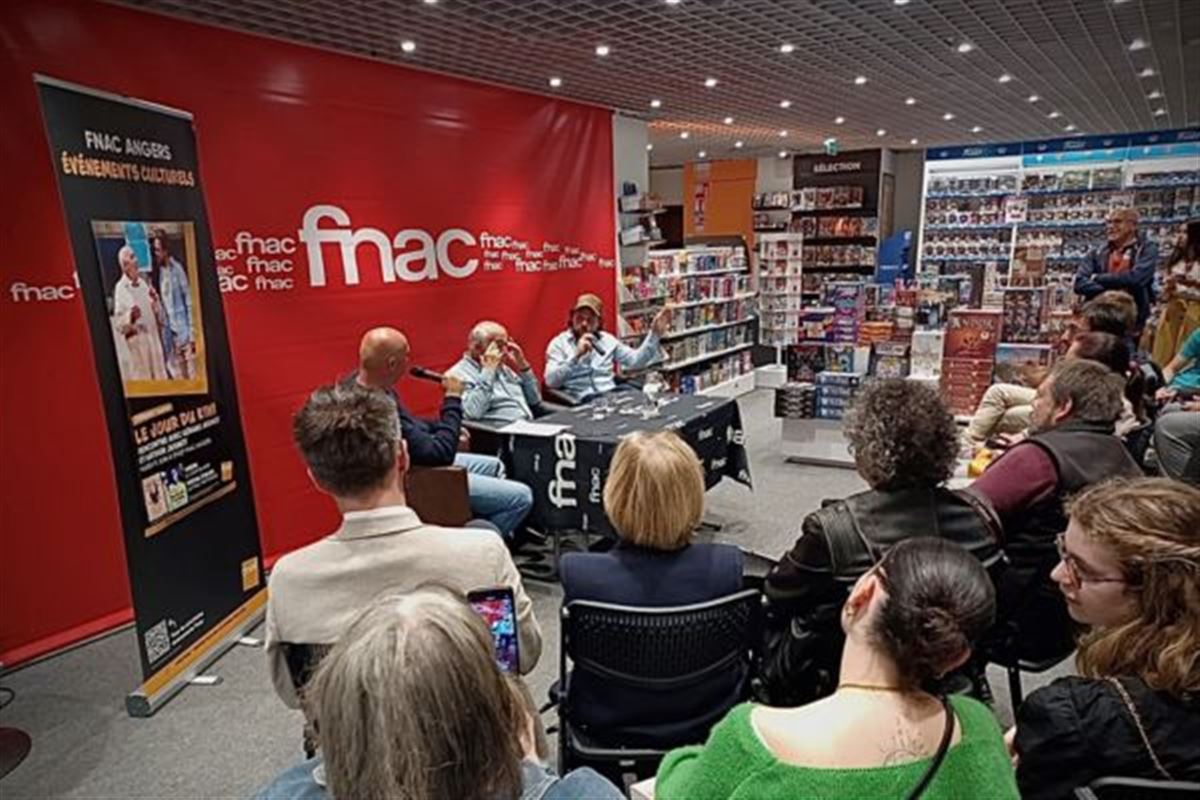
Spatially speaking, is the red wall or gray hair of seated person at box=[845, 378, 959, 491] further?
the red wall

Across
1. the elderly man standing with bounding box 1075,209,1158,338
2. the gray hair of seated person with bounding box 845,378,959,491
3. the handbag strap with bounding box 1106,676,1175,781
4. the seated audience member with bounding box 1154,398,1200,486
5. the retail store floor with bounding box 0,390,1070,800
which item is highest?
the elderly man standing with bounding box 1075,209,1158,338

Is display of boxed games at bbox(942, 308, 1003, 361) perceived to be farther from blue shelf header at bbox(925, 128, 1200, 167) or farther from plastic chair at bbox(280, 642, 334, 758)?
blue shelf header at bbox(925, 128, 1200, 167)

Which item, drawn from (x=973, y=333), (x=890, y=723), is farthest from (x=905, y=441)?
(x=973, y=333)

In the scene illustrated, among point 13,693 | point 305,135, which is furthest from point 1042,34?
point 13,693

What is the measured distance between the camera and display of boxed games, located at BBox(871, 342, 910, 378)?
5.35m

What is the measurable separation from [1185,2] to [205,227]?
5384 mm

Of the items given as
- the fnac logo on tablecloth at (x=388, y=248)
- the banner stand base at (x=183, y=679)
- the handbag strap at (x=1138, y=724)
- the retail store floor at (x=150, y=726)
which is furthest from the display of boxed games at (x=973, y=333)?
the banner stand base at (x=183, y=679)

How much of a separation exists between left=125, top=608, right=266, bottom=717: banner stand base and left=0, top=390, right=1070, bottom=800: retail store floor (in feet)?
0.11

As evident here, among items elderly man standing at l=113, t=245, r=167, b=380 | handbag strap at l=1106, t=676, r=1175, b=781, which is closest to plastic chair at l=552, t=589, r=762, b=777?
handbag strap at l=1106, t=676, r=1175, b=781

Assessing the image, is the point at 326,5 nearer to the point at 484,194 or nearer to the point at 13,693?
the point at 484,194

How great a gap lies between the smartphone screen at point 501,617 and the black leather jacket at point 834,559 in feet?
2.44

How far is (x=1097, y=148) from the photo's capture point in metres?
10.4

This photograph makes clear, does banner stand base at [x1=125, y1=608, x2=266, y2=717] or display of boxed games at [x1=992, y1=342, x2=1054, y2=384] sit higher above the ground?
display of boxed games at [x1=992, y1=342, x2=1054, y2=384]

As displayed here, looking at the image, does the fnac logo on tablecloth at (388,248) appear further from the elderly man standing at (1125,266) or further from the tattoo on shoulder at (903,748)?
the elderly man standing at (1125,266)
